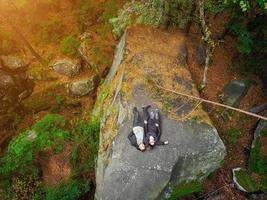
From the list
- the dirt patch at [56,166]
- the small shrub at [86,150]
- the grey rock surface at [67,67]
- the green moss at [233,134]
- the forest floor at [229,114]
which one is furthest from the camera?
the grey rock surface at [67,67]

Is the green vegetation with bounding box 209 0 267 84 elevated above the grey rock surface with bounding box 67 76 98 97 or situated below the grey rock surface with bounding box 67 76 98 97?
above

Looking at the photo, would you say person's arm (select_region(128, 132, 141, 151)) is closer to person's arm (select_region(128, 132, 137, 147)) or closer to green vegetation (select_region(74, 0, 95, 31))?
person's arm (select_region(128, 132, 137, 147))

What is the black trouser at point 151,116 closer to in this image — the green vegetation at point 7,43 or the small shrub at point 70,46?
the small shrub at point 70,46

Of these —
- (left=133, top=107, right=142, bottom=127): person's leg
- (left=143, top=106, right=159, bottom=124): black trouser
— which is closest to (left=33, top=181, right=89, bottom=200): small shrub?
(left=133, top=107, right=142, bottom=127): person's leg

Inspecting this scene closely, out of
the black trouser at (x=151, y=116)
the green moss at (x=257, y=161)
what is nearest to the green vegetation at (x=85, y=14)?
the black trouser at (x=151, y=116)

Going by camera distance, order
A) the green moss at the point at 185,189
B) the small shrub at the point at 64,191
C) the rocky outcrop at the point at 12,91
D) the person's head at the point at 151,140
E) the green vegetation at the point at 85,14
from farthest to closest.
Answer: the green vegetation at the point at 85,14
the rocky outcrop at the point at 12,91
the small shrub at the point at 64,191
the green moss at the point at 185,189
the person's head at the point at 151,140

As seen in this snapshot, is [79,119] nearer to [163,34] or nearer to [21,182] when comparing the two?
[21,182]
